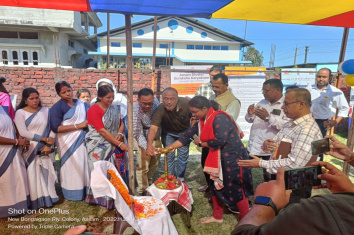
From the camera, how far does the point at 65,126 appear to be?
2920mm

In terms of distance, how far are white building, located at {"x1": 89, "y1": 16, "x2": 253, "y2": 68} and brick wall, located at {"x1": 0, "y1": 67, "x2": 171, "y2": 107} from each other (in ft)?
48.5

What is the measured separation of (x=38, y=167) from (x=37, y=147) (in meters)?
0.29

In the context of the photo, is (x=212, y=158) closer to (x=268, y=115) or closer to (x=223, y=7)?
(x=268, y=115)

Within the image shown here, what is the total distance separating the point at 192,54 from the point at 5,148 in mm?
22064

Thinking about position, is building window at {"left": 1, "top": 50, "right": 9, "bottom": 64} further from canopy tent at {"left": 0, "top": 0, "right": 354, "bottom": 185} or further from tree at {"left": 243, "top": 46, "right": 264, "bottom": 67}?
tree at {"left": 243, "top": 46, "right": 264, "bottom": 67}

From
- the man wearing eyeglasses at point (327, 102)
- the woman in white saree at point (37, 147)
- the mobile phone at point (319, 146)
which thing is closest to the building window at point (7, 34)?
the woman in white saree at point (37, 147)

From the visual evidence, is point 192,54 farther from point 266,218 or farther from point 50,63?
point 266,218

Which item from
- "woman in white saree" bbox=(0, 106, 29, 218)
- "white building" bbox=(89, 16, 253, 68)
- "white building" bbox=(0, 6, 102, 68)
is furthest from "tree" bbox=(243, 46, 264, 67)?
"woman in white saree" bbox=(0, 106, 29, 218)

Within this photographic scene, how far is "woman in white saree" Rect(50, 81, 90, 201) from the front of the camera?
2.91m

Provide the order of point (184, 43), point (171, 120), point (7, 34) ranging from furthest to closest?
point (184, 43)
point (7, 34)
point (171, 120)

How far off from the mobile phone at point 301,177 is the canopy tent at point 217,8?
1.65 m

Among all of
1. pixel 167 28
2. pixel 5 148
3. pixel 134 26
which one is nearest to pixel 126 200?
pixel 5 148

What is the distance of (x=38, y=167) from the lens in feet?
9.41

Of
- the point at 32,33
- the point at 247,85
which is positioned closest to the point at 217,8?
the point at 247,85
